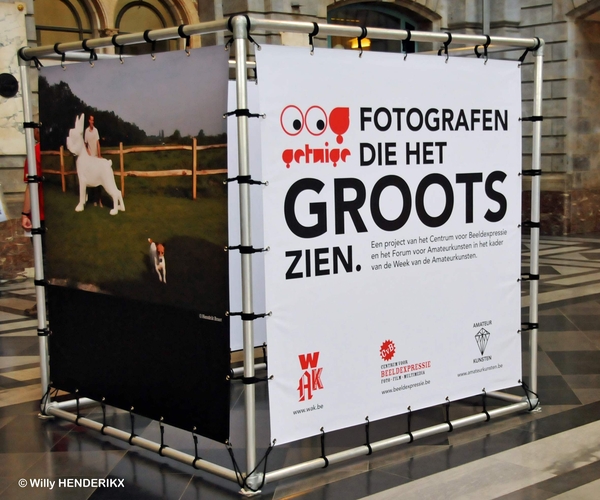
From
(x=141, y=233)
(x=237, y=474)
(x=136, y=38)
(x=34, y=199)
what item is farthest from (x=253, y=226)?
(x=237, y=474)

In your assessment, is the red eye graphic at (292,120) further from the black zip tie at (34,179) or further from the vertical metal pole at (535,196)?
the black zip tie at (34,179)

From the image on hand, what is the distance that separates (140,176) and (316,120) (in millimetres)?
1039

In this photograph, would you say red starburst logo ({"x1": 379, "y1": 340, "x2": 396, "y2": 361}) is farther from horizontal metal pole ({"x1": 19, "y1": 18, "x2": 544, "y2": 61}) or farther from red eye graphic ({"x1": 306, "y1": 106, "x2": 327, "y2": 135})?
horizontal metal pole ({"x1": 19, "y1": 18, "x2": 544, "y2": 61})

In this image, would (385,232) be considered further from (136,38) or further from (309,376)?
(136,38)

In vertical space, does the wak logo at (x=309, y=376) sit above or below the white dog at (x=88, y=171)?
below

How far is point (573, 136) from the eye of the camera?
55.2 feet

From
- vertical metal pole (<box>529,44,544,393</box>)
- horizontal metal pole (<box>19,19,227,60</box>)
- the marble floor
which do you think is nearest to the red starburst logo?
the marble floor

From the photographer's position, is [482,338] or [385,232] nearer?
[385,232]

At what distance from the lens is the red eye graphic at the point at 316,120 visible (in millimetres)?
4195

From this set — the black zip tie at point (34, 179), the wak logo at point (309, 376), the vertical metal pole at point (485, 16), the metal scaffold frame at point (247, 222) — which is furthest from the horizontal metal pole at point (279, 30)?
the vertical metal pole at point (485, 16)

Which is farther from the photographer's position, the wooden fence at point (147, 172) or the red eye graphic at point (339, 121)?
the red eye graphic at point (339, 121)

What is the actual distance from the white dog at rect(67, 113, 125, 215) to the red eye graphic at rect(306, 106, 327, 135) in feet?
3.97

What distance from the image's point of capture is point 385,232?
4.55 m

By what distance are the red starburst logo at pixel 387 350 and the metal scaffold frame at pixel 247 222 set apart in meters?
0.50
